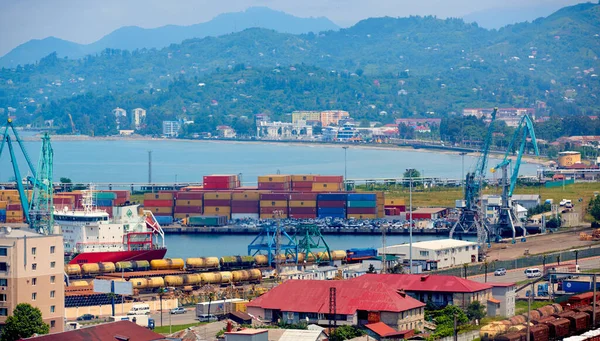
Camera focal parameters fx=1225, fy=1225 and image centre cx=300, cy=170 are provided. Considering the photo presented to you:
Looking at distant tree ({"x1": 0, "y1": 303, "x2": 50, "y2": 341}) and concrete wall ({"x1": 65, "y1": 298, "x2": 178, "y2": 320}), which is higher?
distant tree ({"x1": 0, "y1": 303, "x2": 50, "y2": 341})

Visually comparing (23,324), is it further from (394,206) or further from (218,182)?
(218,182)

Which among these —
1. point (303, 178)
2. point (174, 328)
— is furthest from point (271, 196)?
point (174, 328)

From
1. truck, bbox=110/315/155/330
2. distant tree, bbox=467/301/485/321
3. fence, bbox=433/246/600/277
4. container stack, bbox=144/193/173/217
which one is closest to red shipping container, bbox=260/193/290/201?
container stack, bbox=144/193/173/217

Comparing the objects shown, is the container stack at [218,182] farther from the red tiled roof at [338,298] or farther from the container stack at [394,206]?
the red tiled roof at [338,298]

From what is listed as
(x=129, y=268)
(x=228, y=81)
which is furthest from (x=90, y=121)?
(x=129, y=268)

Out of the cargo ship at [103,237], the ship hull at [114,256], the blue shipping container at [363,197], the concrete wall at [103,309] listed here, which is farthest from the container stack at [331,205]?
the concrete wall at [103,309]

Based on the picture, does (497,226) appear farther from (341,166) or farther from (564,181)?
(341,166)

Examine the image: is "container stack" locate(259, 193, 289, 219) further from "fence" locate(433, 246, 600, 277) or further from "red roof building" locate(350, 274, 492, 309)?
"red roof building" locate(350, 274, 492, 309)
